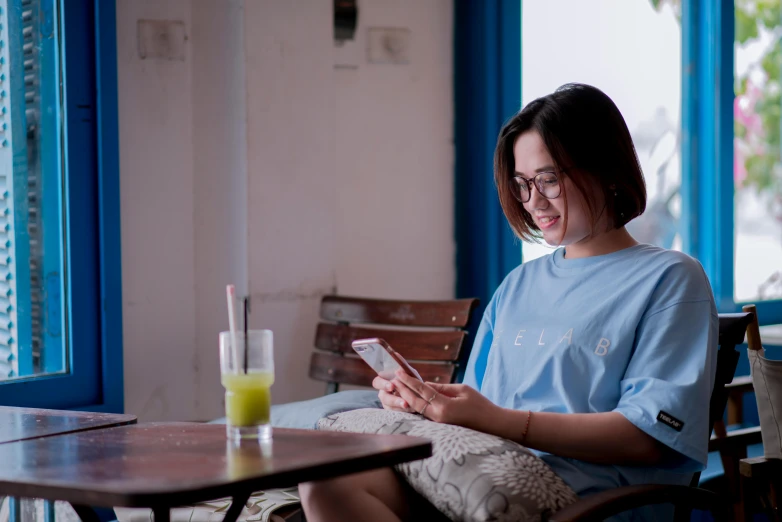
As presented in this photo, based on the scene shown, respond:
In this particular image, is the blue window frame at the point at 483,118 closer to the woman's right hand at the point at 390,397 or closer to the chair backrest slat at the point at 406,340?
the chair backrest slat at the point at 406,340

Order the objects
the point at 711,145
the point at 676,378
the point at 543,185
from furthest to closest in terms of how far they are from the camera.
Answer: the point at 711,145
the point at 543,185
the point at 676,378

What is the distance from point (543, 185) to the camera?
1754 millimetres

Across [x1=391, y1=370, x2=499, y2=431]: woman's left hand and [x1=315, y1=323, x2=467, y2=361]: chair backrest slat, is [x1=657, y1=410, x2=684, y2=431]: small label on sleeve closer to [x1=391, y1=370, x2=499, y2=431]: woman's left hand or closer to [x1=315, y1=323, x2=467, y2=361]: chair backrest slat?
[x1=391, y1=370, x2=499, y2=431]: woman's left hand

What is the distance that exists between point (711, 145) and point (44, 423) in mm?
2808

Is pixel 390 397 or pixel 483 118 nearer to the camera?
pixel 390 397

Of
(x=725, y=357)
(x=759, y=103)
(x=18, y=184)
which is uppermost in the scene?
(x=759, y=103)

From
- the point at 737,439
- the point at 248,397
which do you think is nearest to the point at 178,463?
the point at 248,397

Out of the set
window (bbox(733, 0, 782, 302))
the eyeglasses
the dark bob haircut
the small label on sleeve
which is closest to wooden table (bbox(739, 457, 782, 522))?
the small label on sleeve

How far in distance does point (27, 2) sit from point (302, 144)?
90 cm

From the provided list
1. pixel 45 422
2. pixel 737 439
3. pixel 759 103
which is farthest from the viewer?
pixel 759 103

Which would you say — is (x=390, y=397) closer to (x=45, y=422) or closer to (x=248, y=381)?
(x=248, y=381)

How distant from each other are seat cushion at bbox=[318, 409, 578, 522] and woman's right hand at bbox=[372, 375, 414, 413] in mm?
136

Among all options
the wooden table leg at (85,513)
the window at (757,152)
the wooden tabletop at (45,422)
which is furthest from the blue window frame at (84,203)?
the window at (757,152)

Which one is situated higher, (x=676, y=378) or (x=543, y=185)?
(x=543, y=185)
